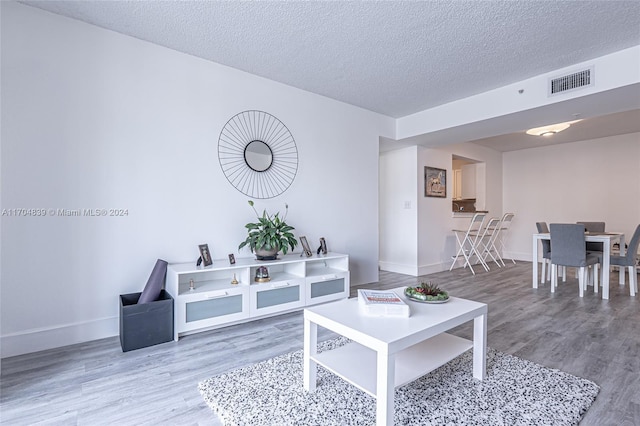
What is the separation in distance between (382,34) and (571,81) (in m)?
1.96

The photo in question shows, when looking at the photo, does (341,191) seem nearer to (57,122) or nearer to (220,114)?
Answer: (220,114)

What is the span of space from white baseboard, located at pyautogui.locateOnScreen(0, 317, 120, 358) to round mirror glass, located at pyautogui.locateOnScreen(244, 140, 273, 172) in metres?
1.80

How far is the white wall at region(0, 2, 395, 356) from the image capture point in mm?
2121

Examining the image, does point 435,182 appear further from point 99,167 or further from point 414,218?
point 99,167


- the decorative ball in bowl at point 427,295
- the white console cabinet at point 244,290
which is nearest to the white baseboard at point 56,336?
the white console cabinet at point 244,290

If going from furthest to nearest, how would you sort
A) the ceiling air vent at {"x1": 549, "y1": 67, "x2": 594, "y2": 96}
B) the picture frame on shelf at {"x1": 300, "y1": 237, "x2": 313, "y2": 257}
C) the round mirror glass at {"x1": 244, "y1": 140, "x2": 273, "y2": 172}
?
the picture frame on shelf at {"x1": 300, "y1": 237, "x2": 313, "y2": 257}, the round mirror glass at {"x1": 244, "y1": 140, "x2": 273, "y2": 172}, the ceiling air vent at {"x1": 549, "y1": 67, "x2": 594, "y2": 96}

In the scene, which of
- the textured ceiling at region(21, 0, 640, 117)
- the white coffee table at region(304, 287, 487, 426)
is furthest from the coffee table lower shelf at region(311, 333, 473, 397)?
the textured ceiling at region(21, 0, 640, 117)

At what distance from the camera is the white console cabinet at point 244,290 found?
2.39 meters

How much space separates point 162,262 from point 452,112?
3.68 meters

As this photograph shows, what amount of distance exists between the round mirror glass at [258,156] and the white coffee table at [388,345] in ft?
6.29

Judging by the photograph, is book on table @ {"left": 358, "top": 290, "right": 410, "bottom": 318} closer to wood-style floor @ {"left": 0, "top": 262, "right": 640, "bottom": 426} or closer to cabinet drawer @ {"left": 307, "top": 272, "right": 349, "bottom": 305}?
wood-style floor @ {"left": 0, "top": 262, "right": 640, "bottom": 426}

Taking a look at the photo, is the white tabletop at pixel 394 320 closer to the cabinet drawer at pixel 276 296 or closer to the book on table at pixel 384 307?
the book on table at pixel 384 307

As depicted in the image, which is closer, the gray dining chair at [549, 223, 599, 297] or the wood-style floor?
the wood-style floor

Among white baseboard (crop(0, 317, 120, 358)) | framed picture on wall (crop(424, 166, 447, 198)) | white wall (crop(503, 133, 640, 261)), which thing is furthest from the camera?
white wall (crop(503, 133, 640, 261))
